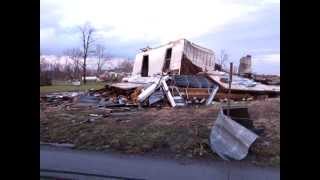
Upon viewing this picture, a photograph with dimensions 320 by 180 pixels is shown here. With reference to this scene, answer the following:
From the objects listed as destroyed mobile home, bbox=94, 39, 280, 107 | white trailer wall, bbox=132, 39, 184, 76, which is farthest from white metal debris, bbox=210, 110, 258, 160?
white trailer wall, bbox=132, 39, 184, 76

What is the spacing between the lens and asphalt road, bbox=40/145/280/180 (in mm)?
4199

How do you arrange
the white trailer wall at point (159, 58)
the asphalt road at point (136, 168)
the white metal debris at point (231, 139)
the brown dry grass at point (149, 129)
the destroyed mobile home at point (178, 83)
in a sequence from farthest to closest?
the white trailer wall at point (159, 58) < the destroyed mobile home at point (178, 83) < the brown dry grass at point (149, 129) < the white metal debris at point (231, 139) < the asphalt road at point (136, 168)

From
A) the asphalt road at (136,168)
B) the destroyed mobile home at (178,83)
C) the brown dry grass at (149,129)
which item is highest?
the destroyed mobile home at (178,83)

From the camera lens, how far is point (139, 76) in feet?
30.3

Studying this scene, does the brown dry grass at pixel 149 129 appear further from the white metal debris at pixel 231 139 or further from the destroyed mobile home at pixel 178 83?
the destroyed mobile home at pixel 178 83

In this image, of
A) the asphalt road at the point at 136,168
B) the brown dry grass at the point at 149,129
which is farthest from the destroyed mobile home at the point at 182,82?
the asphalt road at the point at 136,168

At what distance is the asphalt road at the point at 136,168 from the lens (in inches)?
165

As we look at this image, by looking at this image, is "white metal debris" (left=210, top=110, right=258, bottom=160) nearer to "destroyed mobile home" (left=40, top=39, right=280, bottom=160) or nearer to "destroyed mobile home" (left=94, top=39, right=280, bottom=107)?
"destroyed mobile home" (left=40, top=39, right=280, bottom=160)

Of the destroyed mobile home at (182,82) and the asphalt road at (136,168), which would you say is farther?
the destroyed mobile home at (182,82)

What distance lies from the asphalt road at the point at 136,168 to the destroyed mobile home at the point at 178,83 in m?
2.54

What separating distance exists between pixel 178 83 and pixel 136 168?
148 inches
